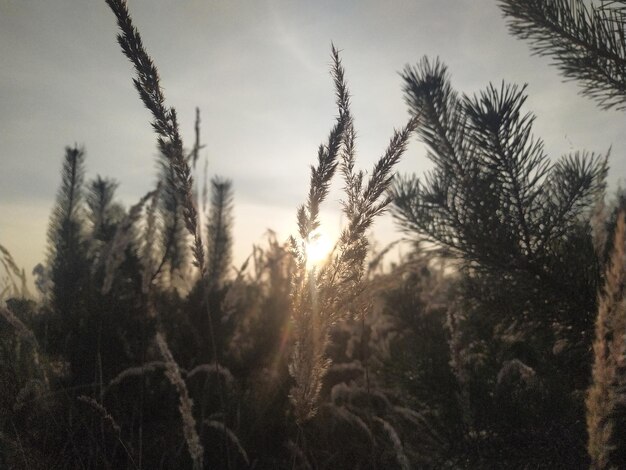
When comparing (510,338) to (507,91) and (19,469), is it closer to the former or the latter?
(507,91)

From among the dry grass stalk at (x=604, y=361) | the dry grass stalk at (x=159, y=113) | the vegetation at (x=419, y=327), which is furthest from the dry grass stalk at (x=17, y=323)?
the dry grass stalk at (x=604, y=361)

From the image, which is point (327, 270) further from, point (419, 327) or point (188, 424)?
point (419, 327)

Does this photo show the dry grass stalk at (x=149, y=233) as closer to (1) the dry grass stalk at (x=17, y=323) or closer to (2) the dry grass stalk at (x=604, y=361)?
(1) the dry grass stalk at (x=17, y=323)

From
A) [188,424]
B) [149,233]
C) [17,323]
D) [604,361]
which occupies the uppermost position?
[149,233]

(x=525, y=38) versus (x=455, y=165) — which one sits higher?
(x=525, y=38)

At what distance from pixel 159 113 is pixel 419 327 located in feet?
6.99

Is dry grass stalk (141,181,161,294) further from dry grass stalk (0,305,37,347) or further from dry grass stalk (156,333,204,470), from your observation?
dry grass stalk (156,333,204,470)

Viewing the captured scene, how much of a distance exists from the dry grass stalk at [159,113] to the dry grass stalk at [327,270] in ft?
0.94

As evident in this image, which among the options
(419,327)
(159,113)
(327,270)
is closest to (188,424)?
(327,270)

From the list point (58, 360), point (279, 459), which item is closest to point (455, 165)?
point (279, 459)

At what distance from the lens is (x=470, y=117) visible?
65.0 inches

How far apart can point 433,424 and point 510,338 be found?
529 millimetres

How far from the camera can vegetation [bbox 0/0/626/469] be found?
120 cm

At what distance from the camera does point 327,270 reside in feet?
3.99
